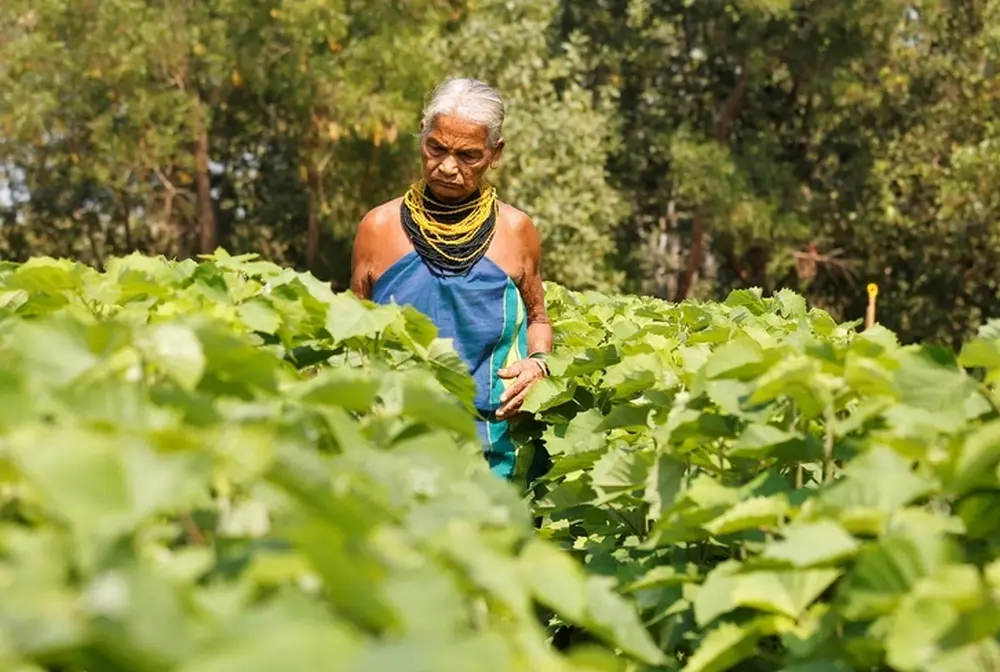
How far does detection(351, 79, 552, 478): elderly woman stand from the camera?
4078 mm

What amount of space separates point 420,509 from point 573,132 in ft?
64.4

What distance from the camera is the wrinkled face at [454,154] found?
13.3ft

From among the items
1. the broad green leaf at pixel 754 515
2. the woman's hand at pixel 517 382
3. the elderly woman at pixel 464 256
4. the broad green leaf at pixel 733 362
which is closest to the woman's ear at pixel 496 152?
the elderly woman at pixel 464 256

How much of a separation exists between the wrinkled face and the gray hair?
0.02 meters

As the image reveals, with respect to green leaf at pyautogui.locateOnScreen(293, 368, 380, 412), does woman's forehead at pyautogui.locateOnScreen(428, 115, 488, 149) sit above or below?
below

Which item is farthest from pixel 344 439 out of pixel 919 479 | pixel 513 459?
pixel 513 459

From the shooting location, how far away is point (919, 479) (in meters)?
1.93

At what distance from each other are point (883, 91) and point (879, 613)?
2287cm

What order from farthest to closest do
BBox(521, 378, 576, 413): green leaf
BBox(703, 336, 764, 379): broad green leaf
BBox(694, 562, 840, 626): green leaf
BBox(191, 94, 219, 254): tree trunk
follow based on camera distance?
BBox(191, 94, 219, 254): tree trunk → BBox(521, 378, 576, 413): green leaf → BBox(703, 336, 764, 379): broad green leaf → BBox(694, 562, 840, 626): green leaf

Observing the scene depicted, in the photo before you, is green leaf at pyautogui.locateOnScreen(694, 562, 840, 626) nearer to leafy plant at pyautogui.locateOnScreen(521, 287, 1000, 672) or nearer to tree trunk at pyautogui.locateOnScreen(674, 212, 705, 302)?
leafy plant at pyautogui.locateOnScreen(521, 287, 1000, 672)

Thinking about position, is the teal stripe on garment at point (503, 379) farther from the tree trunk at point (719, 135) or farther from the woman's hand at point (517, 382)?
the tree trunk at point (719, 135)

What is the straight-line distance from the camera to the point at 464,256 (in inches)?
163

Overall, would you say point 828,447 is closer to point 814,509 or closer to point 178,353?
point 814,509

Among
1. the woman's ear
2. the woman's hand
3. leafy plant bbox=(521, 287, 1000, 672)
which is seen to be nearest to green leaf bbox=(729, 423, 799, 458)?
leafy plant bbox=(521, 287, 1000, 672)
